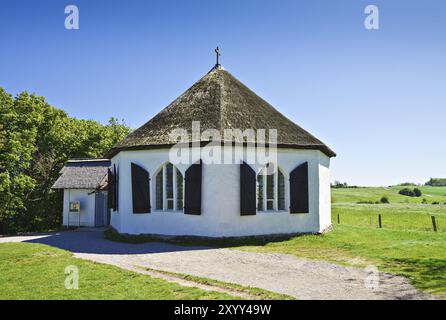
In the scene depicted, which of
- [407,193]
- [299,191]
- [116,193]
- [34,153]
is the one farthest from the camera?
[407,193]

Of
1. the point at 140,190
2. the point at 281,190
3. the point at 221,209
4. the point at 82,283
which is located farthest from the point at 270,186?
the point at 82,283

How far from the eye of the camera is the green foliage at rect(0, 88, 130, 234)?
2684cm

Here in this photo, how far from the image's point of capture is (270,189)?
1645 centimetres

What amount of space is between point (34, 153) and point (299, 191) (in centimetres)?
2458

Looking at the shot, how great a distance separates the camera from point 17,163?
1094 inches

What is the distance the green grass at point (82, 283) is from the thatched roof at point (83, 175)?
11.9 metres

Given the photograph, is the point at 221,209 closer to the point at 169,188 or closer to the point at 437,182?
the point at 169,188

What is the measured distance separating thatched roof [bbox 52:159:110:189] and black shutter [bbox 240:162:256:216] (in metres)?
11.7

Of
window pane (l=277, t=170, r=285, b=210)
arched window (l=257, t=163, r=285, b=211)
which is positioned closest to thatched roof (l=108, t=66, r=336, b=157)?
arched window (l=257, t=163, r=285, b=211)
